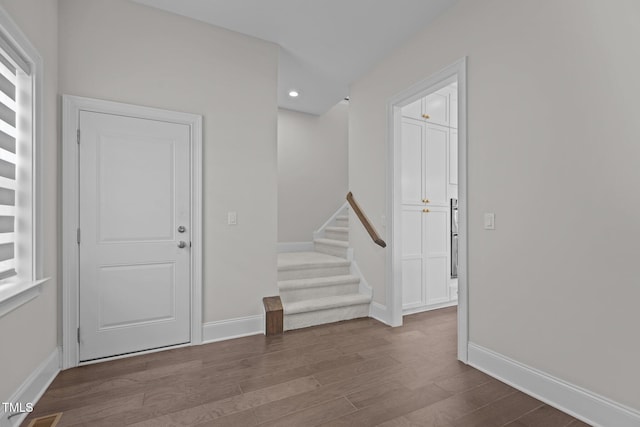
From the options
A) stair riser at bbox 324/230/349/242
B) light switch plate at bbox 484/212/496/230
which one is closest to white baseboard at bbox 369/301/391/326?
stair riser at bbox 324/230/349/242

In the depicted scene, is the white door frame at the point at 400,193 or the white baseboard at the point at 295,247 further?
the white baseboard at the point at 295,247

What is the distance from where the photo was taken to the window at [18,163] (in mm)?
1581

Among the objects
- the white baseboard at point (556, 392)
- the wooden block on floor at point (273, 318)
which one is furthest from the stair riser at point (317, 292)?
the white baseboard at point (556, 392)

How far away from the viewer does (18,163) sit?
175 cm

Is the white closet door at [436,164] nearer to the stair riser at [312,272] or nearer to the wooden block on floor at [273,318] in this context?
the stair riser at [312,272]

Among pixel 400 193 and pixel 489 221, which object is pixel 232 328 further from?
pixel 489 221

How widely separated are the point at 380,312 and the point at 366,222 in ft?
3.31

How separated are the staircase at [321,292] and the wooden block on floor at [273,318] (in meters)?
0.09

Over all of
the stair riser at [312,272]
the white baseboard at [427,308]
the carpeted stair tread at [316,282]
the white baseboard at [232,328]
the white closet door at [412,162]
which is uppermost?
the white closet door at [412,162]

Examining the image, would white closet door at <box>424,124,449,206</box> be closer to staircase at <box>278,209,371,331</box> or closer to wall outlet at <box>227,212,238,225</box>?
staircase at <box>278,209,371,331</box>

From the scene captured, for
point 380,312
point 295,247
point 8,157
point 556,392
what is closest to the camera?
point 8,157

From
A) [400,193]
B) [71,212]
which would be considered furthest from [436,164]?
[71,212]

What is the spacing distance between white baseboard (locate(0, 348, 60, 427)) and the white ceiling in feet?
9.14

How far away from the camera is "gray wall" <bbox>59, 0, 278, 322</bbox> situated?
2287mm
